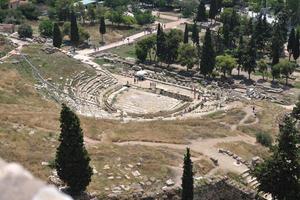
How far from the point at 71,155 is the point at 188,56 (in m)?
49.7

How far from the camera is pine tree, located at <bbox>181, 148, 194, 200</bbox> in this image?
27.4m

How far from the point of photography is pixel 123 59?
7769cm

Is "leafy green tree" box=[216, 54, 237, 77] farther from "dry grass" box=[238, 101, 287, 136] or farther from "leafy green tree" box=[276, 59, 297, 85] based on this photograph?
"dry grass" box=[238, 101, 287, 136]

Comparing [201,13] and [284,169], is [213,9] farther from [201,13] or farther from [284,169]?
[284,169]

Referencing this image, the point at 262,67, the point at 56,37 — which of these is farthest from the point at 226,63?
the point at 56,37

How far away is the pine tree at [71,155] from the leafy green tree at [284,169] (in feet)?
34.5

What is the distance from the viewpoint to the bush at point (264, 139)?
4231cm

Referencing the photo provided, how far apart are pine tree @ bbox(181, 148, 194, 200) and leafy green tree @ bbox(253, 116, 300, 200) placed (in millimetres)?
4494

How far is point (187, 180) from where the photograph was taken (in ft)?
91.2

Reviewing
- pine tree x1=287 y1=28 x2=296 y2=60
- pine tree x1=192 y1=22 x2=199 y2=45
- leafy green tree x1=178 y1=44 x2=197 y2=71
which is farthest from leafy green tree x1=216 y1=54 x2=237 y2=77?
pine tree x1=287 y1=28 x2=296 y2=60

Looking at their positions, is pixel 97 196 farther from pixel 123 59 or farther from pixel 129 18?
pixel 129 18

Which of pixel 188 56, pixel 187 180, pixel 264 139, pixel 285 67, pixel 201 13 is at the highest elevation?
pixel 201 13

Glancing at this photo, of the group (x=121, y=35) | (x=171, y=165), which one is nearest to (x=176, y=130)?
(x=171, y=165)

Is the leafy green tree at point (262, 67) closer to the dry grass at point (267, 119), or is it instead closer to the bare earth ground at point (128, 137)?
the dry grass at point (267, 119)
